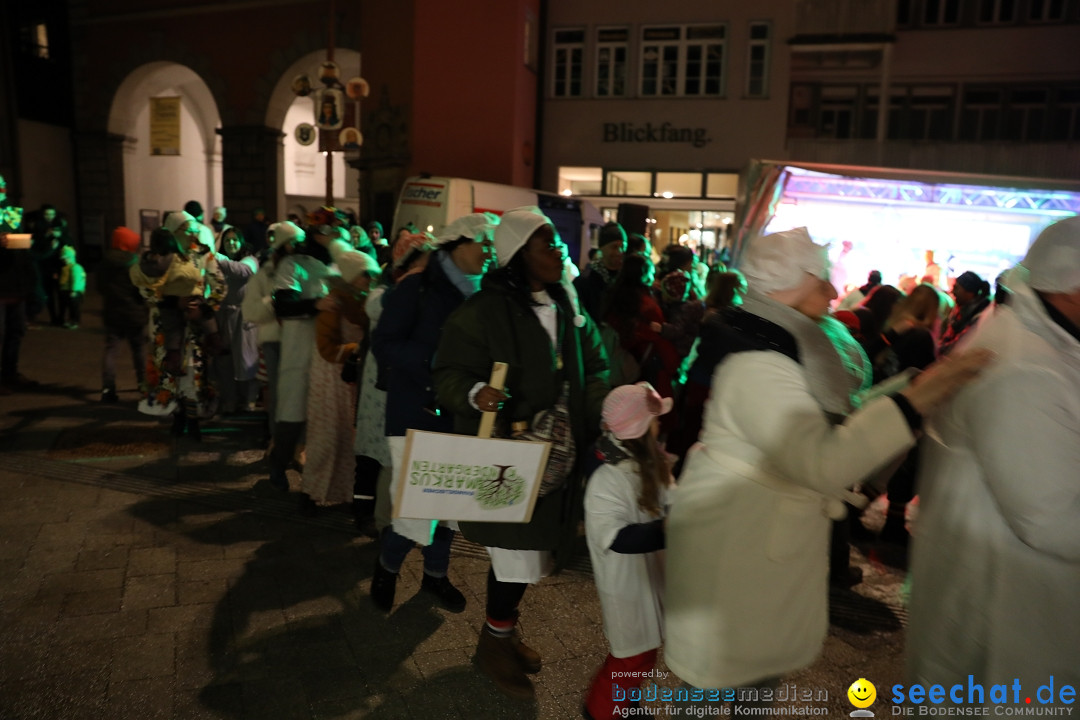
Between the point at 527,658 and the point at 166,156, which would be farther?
the point at 166,156

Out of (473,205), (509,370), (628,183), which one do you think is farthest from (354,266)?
(628,183)

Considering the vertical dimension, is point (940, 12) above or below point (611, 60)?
above

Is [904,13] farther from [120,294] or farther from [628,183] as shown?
[120,294]

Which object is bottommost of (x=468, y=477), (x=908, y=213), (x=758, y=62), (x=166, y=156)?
(x=468, y=477)

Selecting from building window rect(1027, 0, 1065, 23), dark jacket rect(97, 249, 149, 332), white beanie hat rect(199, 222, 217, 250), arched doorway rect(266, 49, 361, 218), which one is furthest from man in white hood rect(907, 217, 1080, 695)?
arched doorway rect(266, 49, 361, 218)

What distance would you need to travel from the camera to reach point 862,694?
10.4 feet

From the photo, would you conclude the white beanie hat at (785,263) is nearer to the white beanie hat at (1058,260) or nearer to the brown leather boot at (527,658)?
the white beanie hat at (1058,260)

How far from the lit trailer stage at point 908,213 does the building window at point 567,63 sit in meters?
11.3

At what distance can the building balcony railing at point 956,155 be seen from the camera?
19750 millimetres

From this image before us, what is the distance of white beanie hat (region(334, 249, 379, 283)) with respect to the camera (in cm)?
485

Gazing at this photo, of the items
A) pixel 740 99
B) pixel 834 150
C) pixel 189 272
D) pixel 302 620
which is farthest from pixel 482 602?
pixel 834 150

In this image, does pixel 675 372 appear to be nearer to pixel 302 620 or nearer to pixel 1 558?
pixel 302 620

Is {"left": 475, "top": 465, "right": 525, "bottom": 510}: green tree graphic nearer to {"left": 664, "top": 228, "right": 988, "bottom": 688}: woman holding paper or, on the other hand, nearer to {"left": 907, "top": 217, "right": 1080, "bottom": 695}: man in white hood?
{"left": 664, "top": 228, "right": 988, "bottom": 688}: woman holding paper

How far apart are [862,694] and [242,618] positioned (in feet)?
9.11
